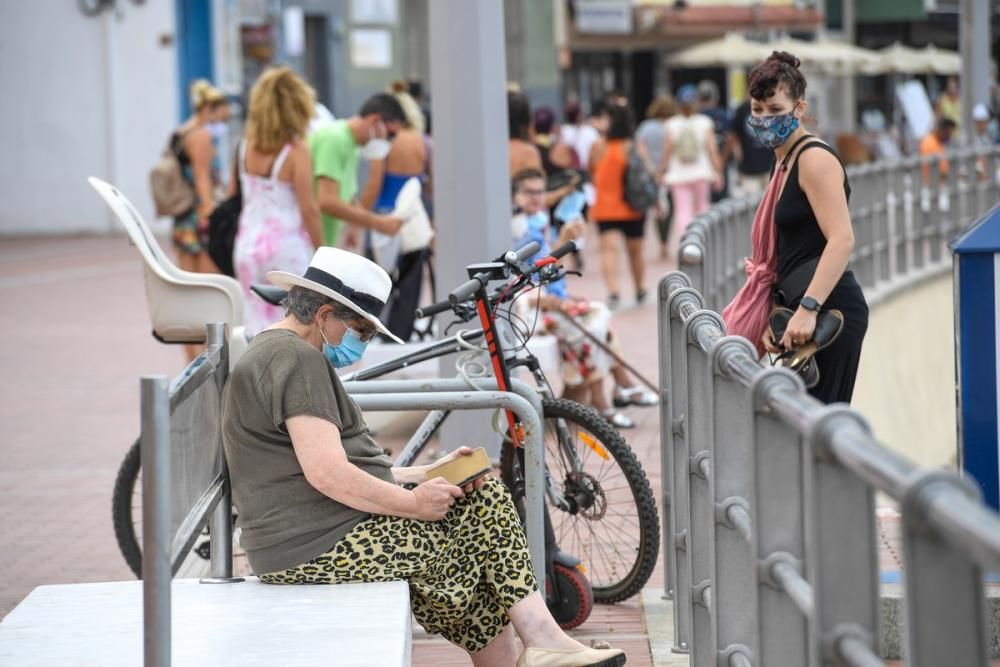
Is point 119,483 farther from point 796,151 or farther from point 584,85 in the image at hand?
point 584,85

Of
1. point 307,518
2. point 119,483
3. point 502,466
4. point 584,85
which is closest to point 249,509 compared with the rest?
point 307,518

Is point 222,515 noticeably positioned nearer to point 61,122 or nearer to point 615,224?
point 615,224

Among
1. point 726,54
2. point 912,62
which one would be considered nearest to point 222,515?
point 726,54

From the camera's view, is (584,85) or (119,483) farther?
(584,85)

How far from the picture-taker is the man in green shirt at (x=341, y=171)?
935 cm

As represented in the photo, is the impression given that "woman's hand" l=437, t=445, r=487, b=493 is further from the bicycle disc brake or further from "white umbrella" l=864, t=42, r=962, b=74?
"white umbrella" l=864, t=42, r=962, b=74

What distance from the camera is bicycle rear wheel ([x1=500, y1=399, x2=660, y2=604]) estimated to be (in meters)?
5.69

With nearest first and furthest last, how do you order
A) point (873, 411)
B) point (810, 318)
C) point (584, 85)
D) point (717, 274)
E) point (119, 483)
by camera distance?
1. point (810, 318)
2. point (119, 483)
3. point (717, 274)
4. point (873, 411)
5. point (584, 85)

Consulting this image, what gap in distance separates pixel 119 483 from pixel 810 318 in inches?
94.1

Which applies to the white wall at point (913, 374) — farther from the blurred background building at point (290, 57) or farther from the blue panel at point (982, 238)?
the blurred background building at point (290, 57)

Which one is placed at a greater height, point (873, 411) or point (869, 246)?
point (869, 246)

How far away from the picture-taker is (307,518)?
4.40 meters

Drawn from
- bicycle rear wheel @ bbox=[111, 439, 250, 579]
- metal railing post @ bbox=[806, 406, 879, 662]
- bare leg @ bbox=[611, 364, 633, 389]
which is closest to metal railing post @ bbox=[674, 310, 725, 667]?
metal railing post @ bbox=[806, 406, 879, 662]

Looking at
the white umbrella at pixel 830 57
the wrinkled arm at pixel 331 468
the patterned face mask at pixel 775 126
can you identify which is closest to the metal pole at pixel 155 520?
the wrinkled arm at pixel 331 468
